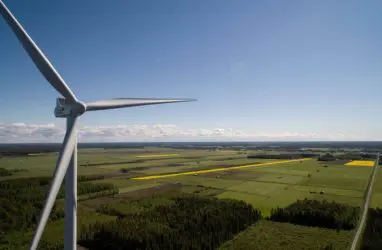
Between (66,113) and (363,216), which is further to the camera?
(363,216)

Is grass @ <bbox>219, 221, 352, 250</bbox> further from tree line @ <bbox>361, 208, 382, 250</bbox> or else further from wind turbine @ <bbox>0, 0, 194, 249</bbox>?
wind turbine @ <bbox>0, 0, 194, 249</bbox>

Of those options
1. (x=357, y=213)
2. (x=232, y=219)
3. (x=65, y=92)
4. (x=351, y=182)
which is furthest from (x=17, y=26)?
(x=351, y=182)

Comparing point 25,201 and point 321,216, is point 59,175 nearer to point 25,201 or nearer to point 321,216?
point 321,216

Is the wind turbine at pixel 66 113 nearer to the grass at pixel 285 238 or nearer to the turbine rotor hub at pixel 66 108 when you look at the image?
the turbine rotor hub at pixel 66 108

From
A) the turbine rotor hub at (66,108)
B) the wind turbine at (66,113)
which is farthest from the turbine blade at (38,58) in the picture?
the turbine rotor hub at (66,108)

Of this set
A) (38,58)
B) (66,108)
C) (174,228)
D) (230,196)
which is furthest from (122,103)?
(230,196)

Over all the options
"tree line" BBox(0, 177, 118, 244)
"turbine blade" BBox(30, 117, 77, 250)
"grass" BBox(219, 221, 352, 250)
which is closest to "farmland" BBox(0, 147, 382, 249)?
"grass" BBox(219, 221, 352, 250)

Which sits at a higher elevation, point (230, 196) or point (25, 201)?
point (230, 196)
